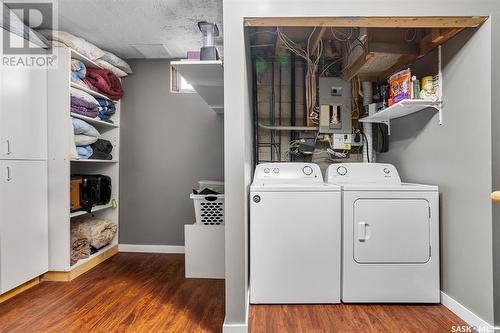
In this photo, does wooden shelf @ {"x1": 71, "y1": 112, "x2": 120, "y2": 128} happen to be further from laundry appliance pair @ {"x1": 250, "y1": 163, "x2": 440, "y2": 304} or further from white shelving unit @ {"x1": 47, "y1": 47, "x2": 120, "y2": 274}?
laundry appliance pair @ {"x1": 250, "y1": 163, "x2": 440, "y2": 304}

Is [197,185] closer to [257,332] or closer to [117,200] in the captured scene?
[117,200]

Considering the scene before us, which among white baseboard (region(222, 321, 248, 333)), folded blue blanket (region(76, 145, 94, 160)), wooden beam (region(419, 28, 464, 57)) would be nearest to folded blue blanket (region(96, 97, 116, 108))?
folded blue blanket (region(76, 145, 94, 160))

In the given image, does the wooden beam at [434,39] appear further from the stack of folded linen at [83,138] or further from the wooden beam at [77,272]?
the wooden beam at [77,272]

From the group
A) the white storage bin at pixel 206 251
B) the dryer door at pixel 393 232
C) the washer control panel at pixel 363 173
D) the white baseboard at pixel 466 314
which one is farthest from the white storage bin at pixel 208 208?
the white baseboard at pixel 466 314

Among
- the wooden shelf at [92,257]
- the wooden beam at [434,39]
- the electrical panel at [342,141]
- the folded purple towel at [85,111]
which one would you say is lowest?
the wooden shelf at [92,257]

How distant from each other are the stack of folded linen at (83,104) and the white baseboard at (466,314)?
130 inches

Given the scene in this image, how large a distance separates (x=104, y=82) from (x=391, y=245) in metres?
3.00

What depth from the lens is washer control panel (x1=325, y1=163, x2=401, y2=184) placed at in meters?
2.46

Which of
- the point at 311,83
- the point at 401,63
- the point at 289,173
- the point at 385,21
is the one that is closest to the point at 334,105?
the point at 311,83

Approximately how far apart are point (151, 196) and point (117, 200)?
390mm

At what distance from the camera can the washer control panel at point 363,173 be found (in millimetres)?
A: 2465

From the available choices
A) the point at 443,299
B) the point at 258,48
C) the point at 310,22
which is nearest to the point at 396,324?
the point at 443,299

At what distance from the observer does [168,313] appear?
1.95 m

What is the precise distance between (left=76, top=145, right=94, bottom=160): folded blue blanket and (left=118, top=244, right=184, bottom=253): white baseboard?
122cm
